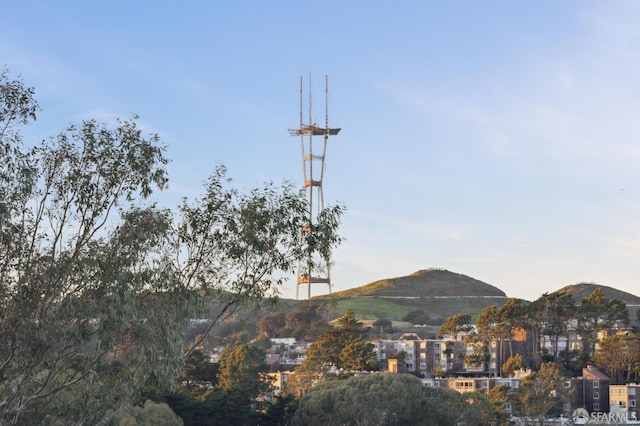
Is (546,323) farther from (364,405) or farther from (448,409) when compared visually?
(364,405)

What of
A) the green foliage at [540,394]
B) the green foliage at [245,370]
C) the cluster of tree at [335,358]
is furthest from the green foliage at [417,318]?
the green foliage at [540,394]

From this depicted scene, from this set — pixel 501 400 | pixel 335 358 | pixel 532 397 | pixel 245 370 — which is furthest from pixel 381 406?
pixel 335 358

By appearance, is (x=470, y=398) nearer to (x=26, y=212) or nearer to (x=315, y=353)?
(x=315, y=353)

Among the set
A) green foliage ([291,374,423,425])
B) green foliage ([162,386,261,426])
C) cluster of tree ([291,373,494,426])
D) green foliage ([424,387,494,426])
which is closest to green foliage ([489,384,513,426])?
green foliage ([424,387,494,426])

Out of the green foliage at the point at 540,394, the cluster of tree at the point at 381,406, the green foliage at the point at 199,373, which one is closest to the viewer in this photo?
the cluster of tree at the point at 381,406

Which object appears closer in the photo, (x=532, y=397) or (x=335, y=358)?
(x=532, y=397)

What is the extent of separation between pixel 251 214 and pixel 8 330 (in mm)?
6634

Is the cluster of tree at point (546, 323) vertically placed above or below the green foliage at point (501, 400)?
above

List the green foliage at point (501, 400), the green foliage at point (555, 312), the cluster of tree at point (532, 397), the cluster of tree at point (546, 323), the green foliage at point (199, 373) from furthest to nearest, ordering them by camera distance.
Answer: the green foliage at point (555, 312), the cluster of tree at point (546, 323), the green foliage at point (199, 373), the green foliage at point (501, 400), the cluster of tree at point (532, 397)

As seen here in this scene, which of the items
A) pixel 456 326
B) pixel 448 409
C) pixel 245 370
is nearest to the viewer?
pixel 448 409

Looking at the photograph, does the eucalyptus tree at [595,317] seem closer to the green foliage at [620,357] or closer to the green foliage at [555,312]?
the green foliage at [555,312]

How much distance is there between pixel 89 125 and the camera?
25438 millimetres

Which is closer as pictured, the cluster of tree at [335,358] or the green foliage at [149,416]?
the green foliage at [149,416]

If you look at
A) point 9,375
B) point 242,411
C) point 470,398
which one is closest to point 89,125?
point 9,375
